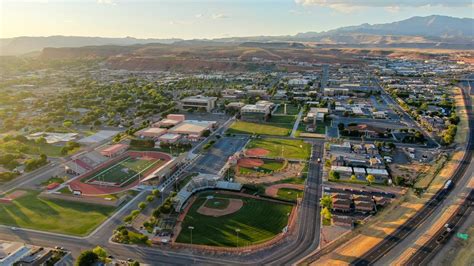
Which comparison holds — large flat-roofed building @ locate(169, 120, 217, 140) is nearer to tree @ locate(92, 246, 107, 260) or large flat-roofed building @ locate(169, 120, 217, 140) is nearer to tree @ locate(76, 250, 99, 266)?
tree @ locate(92, 246, 107, 260)

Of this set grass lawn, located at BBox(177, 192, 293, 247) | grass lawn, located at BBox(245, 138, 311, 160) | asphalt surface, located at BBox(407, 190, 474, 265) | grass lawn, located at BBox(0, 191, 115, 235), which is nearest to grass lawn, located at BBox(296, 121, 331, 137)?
grass lawn, located at BBox(245, 138, 311, 160)

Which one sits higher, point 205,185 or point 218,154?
point 218,154

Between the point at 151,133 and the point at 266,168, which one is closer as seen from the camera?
the point at 266,168

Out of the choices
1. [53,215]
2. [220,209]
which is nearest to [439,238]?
[220,209]

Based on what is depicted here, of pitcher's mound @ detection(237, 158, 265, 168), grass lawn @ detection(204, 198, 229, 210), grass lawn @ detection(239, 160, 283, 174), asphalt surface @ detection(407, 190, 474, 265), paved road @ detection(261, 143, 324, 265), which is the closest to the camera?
asphalt surface @ detection(407, 190, 474, 265)

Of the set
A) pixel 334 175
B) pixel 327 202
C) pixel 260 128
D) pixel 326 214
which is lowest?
pixel 326 214

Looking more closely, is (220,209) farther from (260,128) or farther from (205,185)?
(260,128)

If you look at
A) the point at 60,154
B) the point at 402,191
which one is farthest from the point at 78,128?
the point at 402,191
